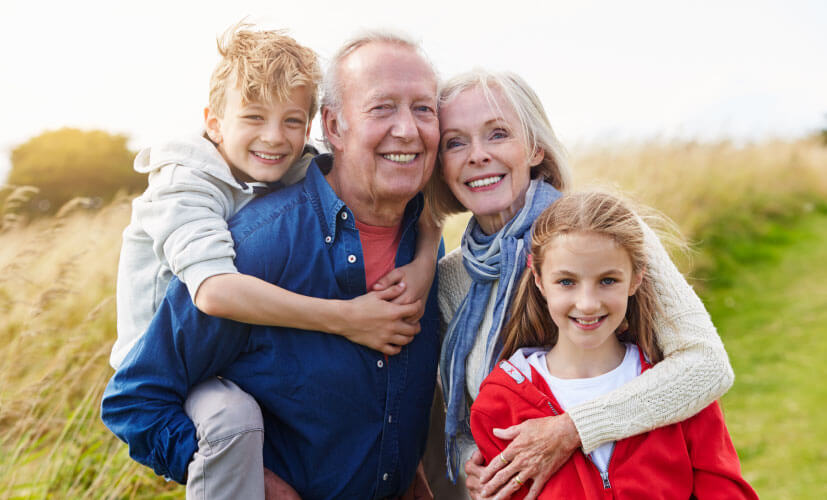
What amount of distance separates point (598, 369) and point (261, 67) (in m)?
1.69

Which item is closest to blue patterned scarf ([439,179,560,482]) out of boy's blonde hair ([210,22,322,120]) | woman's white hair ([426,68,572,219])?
woman's white hair ([426,68,572,219])

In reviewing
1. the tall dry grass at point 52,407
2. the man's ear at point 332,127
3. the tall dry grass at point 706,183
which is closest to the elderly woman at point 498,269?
the man's ear at point 332,127

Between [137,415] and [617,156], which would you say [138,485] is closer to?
[137,415]

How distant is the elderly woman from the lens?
2.42 metres

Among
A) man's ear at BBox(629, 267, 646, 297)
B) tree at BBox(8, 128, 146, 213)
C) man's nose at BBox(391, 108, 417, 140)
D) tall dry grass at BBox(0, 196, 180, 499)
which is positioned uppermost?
man's nose at BBox(391, 108, 417, 140)

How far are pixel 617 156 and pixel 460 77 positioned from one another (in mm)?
7148

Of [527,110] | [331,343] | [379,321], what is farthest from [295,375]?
[527,110]

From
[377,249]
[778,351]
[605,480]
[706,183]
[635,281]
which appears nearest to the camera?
[605,480]

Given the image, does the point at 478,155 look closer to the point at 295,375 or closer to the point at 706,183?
the point at 295,375

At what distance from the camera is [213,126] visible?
9.93ft

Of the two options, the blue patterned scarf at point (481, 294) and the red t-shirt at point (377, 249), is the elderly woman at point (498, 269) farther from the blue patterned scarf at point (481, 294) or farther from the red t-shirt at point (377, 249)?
the red t-shirt at point (377, 249)

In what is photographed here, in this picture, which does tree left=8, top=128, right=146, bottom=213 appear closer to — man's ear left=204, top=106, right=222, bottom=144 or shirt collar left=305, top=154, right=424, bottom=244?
man's ear left=204, top=106, right=222, bottom=144

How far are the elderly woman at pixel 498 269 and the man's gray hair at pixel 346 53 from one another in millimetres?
246

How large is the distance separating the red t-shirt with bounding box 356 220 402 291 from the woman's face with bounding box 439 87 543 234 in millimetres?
348
